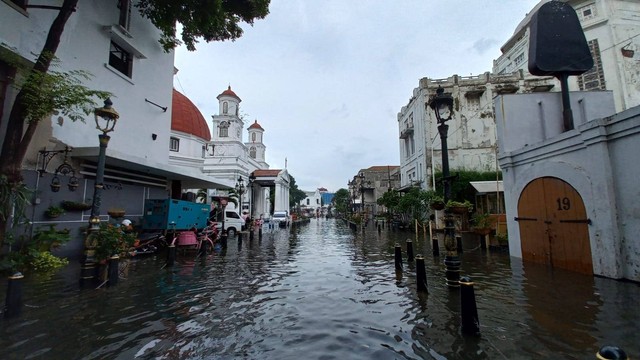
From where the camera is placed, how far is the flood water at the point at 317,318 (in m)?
3.78

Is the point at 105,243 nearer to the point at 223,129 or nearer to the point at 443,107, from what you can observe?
the point at 443,107

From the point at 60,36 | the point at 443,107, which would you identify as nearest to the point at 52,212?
the point at 60,36

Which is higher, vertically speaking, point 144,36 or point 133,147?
point 144,36

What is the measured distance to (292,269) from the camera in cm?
942

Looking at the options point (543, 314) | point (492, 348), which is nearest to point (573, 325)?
point (543, 314)

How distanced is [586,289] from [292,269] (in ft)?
24.0

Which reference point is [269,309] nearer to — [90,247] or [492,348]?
[492,348]

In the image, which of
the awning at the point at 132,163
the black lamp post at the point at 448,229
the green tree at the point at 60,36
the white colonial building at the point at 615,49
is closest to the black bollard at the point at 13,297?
the green tree at the point at 60,36

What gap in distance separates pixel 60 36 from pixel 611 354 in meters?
13.5

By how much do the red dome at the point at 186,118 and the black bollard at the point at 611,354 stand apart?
32.2 metres

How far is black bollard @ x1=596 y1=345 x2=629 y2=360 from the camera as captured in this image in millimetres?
1944

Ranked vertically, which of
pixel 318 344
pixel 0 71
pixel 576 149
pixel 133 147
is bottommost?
pixel 318 344

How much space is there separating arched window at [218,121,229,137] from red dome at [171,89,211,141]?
9970 millimetres

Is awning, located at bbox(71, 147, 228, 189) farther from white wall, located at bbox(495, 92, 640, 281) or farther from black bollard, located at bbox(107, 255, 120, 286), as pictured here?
white wall, located at bbox(495, 92, 640, 281)
